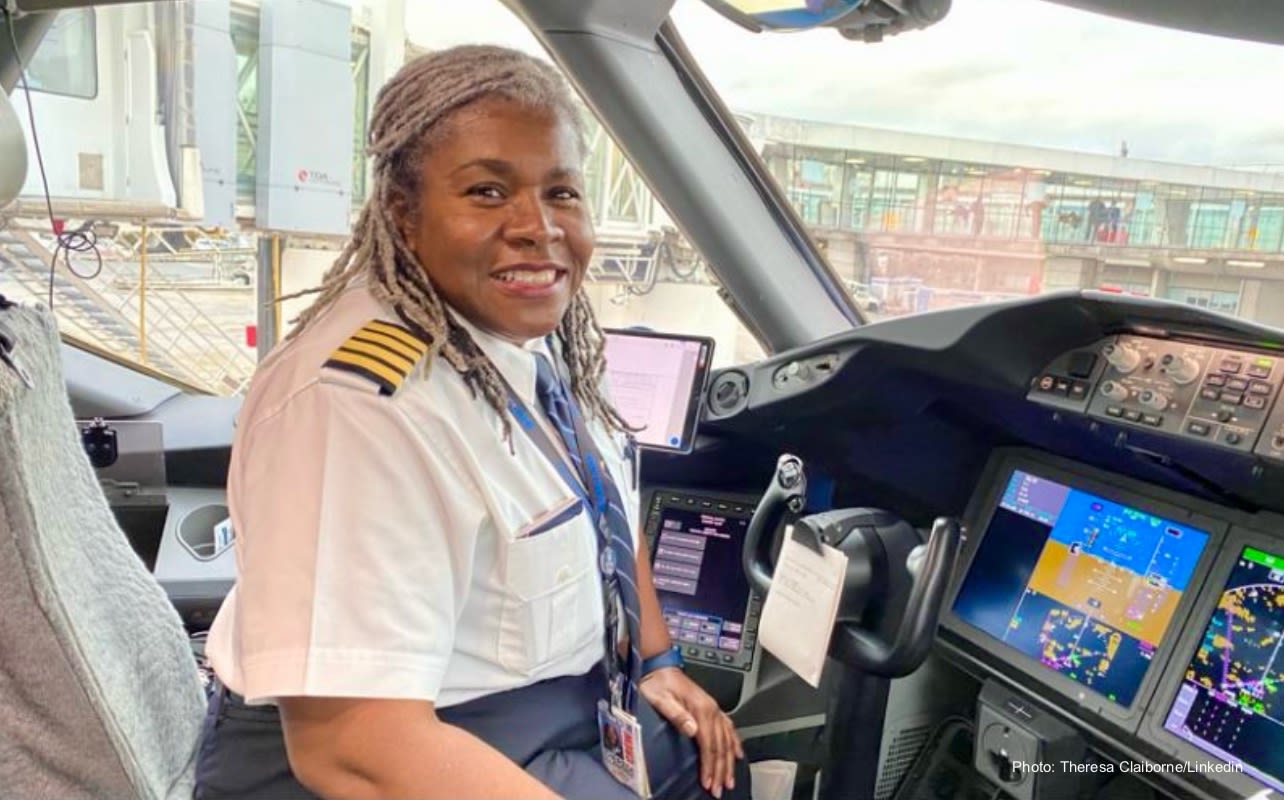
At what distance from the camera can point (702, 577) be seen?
1898 mm

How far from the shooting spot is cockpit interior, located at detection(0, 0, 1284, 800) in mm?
1190

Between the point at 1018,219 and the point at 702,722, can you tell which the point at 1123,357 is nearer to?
the point at 1018,219

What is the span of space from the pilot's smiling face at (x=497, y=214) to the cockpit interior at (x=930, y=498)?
0.42 m

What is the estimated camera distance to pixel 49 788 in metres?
0.82

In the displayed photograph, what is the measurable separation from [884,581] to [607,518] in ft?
1.50

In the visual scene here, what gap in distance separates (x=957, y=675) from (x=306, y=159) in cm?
196

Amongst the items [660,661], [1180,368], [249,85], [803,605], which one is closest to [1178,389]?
[1180,368]

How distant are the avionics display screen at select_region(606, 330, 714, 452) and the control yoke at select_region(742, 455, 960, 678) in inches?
22.9

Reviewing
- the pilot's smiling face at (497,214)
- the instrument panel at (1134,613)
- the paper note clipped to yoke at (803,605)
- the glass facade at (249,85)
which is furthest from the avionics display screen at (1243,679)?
the glass facade at (249,85)

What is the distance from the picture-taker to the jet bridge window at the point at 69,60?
7.03 feet

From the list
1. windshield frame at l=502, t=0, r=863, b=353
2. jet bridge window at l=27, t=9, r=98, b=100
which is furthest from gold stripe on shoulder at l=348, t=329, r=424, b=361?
jet bridge window at l=27, t=9, r=98, b=100

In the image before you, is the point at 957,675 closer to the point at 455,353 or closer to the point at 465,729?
the point at 465,729

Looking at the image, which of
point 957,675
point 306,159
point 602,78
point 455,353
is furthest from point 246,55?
point 957,675

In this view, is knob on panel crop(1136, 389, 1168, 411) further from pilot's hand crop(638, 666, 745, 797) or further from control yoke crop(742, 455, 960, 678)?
pilot's hand crop(638, 666, 745, 797)
